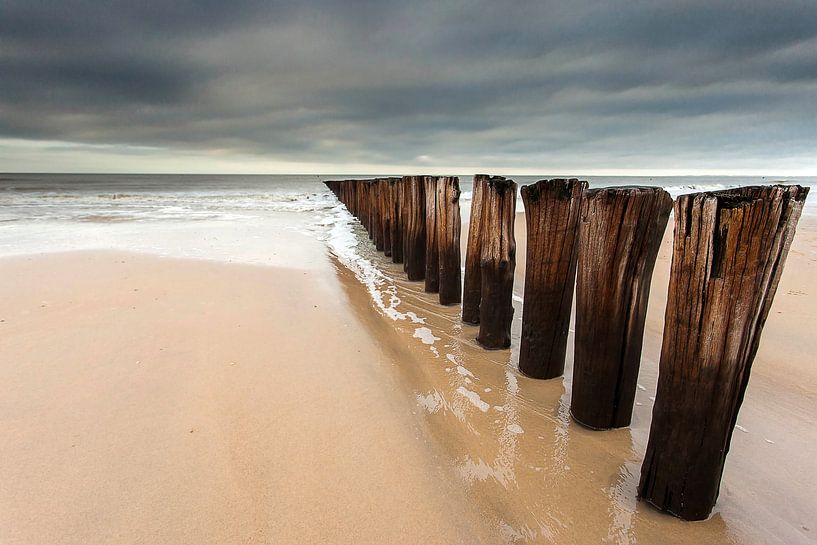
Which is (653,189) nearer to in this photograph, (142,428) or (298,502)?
(298,502)

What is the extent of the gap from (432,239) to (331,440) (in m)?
3.44

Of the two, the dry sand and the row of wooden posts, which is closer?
the row of wooden posts

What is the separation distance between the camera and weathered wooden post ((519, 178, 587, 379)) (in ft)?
9.66

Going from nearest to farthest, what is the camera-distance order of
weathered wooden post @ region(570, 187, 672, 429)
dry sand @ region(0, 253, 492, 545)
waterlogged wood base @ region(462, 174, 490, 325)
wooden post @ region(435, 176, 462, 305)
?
dry sand @ region(0, 253, 492, 545)
weathered wooden post @ region(570, 187, 672, 429)
waterlogged wood base @ region(462, 174, 490, 325)
wooden post @ region(435, 176, 462, 305)

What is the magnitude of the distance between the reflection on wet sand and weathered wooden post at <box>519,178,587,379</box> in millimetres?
219

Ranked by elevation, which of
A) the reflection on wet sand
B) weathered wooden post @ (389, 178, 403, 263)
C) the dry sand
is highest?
weathered wooden post @ (389, 178, 403, 263)

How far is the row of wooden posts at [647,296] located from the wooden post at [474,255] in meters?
0.03

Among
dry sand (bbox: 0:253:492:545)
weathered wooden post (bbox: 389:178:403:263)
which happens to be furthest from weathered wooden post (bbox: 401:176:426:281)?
dry sand (bbox: 0:253:492:545)

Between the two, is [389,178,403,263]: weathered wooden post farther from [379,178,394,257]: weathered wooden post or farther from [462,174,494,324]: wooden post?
[462,174,494,324]: wooden post

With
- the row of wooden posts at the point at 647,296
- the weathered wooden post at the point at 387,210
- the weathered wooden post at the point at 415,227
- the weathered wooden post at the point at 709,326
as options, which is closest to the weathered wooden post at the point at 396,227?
the weathered wooden post at the point at 387,210

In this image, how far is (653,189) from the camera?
7.48 ft

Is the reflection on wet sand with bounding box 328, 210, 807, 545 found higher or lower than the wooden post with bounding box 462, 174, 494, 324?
lower

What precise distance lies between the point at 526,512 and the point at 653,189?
168 cm

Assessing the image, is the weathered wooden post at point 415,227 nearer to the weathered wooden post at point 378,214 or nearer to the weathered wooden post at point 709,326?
the weathered wooden post at point 378,214
